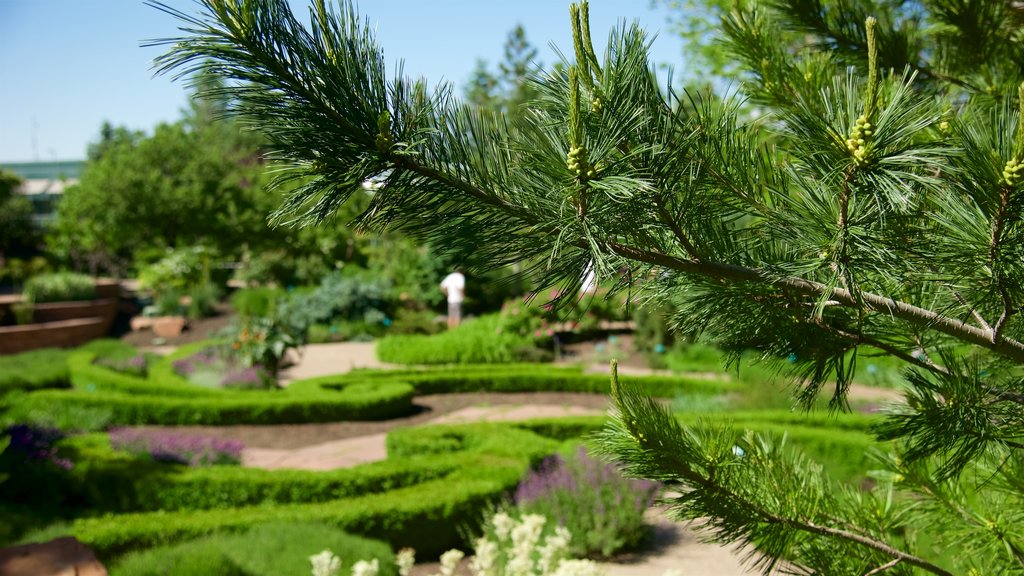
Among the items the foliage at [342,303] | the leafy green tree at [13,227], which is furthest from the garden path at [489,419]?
the leafy green tree at [13,227]

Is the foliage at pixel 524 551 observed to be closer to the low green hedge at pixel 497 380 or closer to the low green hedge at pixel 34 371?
the low green hedge at pixel 497 380

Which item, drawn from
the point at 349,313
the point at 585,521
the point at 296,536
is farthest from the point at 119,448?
the point at 349,313

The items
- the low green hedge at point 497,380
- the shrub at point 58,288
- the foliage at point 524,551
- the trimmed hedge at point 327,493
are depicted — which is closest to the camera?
the foliage at point 524,551

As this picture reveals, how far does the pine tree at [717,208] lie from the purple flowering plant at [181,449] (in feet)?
21.2

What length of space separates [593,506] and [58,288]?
1518 cm

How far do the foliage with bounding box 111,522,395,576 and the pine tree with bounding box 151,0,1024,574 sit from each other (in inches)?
125

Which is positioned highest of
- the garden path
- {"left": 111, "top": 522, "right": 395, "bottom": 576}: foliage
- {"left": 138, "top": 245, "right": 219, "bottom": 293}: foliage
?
{"left": 138, "top": 245, "right": 219, "bottom": 293}: foliage

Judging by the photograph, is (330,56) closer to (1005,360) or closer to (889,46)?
(1005,360)

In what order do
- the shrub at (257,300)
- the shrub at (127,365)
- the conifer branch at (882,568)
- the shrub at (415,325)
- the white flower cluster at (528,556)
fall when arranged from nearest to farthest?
the conifer branch at (882,568) → the white flower cluster at (528,556) → the shrub at (127,365) → the shrub at (415,325) → the shrub at (257,300)

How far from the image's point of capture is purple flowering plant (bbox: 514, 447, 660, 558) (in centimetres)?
566

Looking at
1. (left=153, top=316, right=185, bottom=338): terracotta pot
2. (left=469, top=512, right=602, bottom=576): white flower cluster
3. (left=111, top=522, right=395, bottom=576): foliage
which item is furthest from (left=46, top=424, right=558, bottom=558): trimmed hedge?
(left=153, top=316, right=185, bottom=338): terracotta pot

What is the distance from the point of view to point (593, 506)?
19.1 feet

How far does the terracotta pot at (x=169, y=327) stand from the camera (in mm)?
16484

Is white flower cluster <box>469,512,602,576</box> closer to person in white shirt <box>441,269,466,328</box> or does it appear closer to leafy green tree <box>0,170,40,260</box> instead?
person in white shirt <box>441,269,466,328</box>
